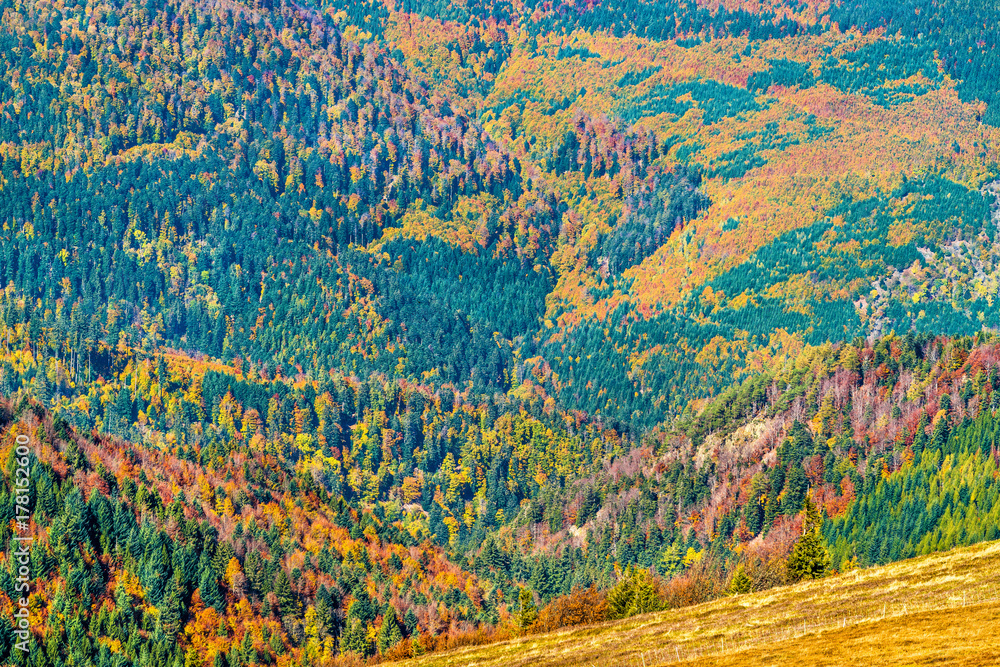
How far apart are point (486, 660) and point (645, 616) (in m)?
24.2

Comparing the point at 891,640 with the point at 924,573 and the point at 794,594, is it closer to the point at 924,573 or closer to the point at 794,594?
the point at 924,573

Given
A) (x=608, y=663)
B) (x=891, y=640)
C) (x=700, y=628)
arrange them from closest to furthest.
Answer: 1. (x=891, y=640)
2. (x=608, y=663)
3. (x=700, y=628)

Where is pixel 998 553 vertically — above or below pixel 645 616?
above

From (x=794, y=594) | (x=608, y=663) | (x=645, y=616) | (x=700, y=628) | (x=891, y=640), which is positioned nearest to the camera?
(x=891, y=640)

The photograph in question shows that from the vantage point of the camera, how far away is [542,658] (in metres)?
166

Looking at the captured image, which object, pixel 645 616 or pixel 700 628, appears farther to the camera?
pixel 645 616

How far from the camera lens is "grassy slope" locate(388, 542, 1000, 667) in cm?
11631

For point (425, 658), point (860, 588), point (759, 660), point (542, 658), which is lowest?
point (425, 658)

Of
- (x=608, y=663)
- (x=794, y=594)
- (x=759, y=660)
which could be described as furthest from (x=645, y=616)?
(x=759, y=660)

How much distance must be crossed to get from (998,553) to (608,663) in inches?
1710

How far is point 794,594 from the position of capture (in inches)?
6905

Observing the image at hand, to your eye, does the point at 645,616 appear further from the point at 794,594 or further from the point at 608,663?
the point at 608,663

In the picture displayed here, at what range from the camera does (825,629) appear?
5320 inches

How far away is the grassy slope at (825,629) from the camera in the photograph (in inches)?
4579
